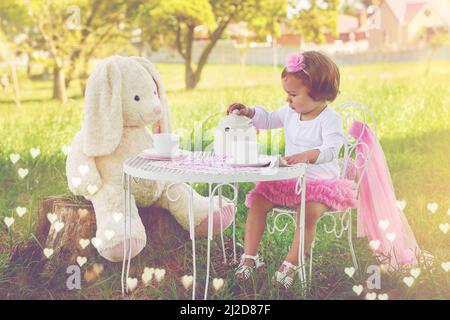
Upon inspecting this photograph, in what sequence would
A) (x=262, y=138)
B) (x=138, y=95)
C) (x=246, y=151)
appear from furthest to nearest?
(x=262, y=138)
(x=138, y=95)
(x=246, y=151)

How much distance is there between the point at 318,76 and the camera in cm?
238

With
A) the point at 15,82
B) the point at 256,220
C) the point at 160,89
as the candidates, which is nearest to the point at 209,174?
the point at 256,220

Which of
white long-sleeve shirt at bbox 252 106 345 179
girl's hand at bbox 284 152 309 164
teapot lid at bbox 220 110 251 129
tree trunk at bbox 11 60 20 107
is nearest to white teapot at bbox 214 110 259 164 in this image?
teapot lid at bbox 220 110 251 129

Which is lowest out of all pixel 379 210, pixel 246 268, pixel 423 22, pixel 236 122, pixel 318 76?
pixel 246 268

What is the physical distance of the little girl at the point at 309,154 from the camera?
2348 mm

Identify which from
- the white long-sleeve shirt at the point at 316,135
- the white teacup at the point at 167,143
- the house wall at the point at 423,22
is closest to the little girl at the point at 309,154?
the white long-sleeve shirt at the point at 316,135

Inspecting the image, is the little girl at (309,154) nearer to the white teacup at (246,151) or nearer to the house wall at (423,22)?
the white teacup at (246,151)

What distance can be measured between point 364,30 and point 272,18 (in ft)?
1.93

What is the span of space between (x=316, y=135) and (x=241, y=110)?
0.27m

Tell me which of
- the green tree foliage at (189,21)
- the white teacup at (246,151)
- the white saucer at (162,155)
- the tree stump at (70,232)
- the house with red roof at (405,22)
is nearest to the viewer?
the white teacup at (246,151)

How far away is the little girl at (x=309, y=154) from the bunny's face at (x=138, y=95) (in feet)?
0.98

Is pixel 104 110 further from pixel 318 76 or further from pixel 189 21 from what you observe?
pixel 189 21

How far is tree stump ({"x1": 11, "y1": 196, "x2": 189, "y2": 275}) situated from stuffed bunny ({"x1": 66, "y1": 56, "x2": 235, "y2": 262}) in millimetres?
59
